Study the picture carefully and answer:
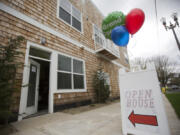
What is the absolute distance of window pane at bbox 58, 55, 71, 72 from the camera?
148 inches

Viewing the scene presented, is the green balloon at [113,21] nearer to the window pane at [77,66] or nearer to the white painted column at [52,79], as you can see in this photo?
the window pane at [77,66]

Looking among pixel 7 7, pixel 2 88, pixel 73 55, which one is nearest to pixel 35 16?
pixel 7 7

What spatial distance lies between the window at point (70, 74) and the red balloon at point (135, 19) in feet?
9.36

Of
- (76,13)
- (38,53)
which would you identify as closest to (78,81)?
(38,53)

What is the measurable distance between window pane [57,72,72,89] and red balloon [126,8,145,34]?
119 inches

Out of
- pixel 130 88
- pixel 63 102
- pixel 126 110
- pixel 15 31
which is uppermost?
pixel 15 31

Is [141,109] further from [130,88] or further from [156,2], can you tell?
[156,2]

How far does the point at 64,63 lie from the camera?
3.93 metres

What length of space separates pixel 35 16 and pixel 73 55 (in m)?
2.12

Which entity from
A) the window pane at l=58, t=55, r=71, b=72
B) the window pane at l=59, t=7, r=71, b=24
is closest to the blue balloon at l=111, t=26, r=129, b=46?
the window pane at l=58, t=55, r=71, b=72

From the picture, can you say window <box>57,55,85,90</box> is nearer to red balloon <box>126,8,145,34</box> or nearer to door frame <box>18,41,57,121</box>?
door frame <box>18,41,57,121</box>

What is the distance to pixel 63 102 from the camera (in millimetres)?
3473

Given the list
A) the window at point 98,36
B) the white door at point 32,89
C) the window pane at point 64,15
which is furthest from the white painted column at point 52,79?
the window at point 98,36

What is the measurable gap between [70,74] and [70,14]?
3403 mm
